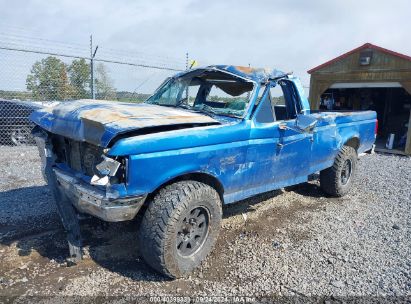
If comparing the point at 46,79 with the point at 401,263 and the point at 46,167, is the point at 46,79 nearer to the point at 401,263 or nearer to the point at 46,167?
the point at 46,167

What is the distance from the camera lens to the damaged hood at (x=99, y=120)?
3004mm

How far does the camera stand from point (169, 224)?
3188mm

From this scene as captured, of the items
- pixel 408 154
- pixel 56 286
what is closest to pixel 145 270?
pixel 56 286

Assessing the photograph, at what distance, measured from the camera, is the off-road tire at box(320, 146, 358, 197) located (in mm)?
5898

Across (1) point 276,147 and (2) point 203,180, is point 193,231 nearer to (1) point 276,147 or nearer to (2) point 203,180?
(2) point 203,180

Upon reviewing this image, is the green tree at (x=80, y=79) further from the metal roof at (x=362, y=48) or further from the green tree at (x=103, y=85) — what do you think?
the metal roof at (x=362, y=48)

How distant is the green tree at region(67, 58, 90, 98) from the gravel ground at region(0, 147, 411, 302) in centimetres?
412

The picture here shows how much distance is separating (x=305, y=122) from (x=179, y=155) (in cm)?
216

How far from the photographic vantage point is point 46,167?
3.74m

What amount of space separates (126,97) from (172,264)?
19.9 feet

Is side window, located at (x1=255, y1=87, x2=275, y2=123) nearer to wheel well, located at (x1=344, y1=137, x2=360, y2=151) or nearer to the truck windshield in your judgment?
the truck windshield

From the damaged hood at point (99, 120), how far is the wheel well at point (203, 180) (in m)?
0.54

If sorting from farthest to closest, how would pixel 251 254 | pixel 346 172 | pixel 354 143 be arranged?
pixel 354 143
pixel 346 172
pixel 251 254

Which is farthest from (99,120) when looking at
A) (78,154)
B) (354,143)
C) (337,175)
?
(354,143)
